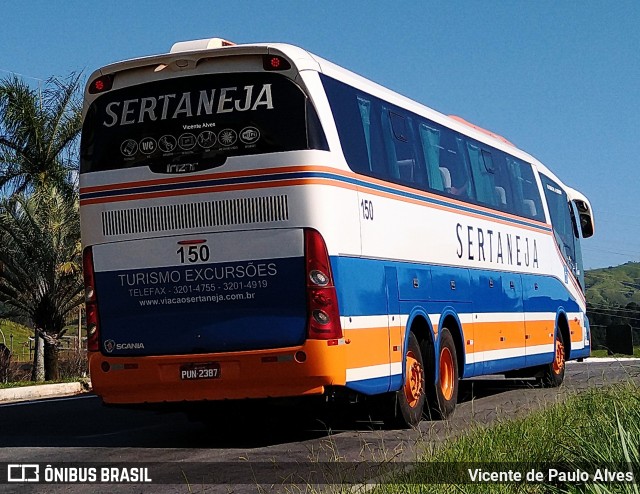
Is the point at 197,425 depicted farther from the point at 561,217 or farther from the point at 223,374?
the point at 561,217

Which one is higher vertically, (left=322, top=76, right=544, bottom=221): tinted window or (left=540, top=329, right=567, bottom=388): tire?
(left=322, top=76, right=544, bottom=221): tinted window

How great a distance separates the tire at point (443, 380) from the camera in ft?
46.0

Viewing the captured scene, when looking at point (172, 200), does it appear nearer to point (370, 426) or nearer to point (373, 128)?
point (373, 128)

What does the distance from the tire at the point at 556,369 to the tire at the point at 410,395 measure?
7.14 m

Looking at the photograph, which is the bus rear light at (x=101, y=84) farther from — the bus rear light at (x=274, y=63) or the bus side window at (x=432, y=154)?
the bus side window at (x=432, y=154)

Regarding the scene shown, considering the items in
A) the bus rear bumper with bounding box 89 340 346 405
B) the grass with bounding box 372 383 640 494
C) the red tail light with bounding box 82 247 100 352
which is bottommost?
the grass with bounding box 372 383 640 494

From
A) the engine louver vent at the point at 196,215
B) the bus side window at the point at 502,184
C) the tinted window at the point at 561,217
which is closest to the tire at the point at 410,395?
the engine louver vent at the point at 196,215

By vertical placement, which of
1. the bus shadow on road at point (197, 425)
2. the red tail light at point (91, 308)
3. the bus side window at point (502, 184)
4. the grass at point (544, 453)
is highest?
the bus side window at point (502, 184)

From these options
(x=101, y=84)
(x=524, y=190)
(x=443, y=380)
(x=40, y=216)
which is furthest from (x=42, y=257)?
(x=101, y=84)

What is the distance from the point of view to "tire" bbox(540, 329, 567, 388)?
2047cm

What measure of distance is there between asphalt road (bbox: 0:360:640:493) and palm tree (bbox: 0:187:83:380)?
12.6 meters

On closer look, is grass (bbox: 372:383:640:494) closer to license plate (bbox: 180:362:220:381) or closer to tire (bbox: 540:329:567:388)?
license plate (bbox: 180:362:220:381)

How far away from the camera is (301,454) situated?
36.5ft

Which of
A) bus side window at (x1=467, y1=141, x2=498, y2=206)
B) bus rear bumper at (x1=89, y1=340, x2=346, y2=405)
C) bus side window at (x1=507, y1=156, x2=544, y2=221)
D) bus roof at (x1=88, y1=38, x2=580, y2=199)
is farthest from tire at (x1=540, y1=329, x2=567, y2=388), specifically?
bus rear bumper at (x1=89, y1=340, x2=346, y2=405)
